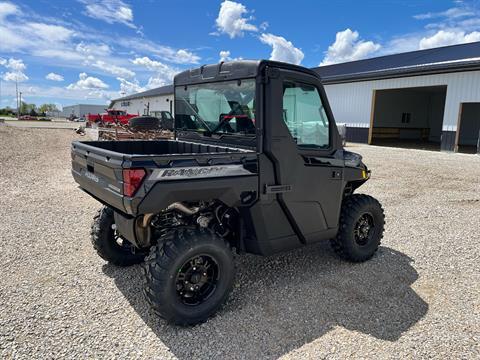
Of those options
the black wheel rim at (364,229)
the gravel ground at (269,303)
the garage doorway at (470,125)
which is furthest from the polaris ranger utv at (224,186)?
the garage doorway at (470,125)

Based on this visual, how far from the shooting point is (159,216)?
3.42 m

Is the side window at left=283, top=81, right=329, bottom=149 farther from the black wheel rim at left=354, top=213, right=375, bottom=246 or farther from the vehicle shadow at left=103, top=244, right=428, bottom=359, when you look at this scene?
the vehicle shadow at left=103, top=244, right=428, bottom=359

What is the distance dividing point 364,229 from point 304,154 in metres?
1.50

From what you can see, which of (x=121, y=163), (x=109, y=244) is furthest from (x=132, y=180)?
(x=109, y=244)

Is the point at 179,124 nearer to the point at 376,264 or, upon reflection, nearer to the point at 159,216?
the point at 159,216

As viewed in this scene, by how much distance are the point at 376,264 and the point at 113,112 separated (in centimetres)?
3714

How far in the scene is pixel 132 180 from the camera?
2.63m

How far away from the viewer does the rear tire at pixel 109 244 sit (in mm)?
3928

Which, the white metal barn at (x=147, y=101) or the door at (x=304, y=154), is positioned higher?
the white metal barn at (x=147, y=101)

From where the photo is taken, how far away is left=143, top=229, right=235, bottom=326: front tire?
2826mm

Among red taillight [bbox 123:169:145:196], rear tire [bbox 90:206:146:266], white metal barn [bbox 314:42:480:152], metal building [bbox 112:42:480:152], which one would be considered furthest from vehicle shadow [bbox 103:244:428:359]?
white metal barn [bbox 314:42:480:152]

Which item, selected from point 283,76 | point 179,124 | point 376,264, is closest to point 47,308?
point 179,124

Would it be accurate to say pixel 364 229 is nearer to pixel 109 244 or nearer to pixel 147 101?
pixel 109 244

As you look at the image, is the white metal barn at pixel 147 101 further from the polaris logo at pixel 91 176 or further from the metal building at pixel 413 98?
the polaris logo at pixel 91 176
